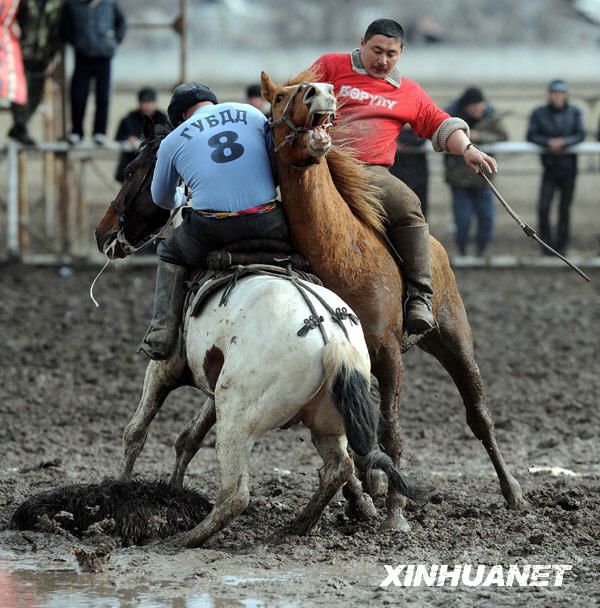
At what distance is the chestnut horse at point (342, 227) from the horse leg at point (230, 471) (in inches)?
38.0

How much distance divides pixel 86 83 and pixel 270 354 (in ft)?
32.6

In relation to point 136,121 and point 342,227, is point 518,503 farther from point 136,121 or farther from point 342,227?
point 136,121

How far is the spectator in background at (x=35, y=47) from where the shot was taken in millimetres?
15086

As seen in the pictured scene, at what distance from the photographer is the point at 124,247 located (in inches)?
290

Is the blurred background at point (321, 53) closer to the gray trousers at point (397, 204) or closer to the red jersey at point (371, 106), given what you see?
the red jersey at point (371, 106)

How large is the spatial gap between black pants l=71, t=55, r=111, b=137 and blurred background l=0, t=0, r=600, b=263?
2.48 ft

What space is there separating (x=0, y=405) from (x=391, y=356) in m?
4.48

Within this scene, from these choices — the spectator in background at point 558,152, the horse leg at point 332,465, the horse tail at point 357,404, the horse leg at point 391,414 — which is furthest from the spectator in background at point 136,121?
the horse tail at point 357,404

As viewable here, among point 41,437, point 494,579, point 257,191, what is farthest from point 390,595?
point 41,437

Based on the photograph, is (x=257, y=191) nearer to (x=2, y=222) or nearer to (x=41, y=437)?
(x=41, y=437)

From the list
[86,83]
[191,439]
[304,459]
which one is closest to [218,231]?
[191,439]

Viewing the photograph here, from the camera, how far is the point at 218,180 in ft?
21.2

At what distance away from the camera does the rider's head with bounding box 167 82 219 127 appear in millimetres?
7168

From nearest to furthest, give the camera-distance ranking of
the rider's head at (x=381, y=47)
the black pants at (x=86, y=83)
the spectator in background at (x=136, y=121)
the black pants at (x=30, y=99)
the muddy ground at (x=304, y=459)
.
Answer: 1. the muddy ground at (x=304, y=459)
2. the rider's head at (x=381, y=47)
3. the black pants at (x=86, y=83)
4. the spectator in background at (x=136, y=121)
5. the black pants at (x=30, y=99)
